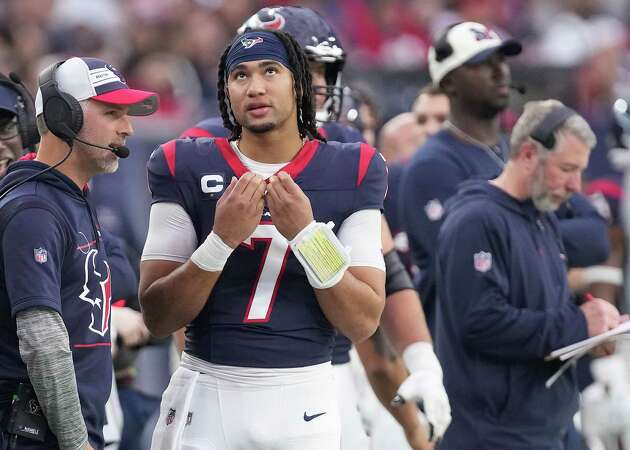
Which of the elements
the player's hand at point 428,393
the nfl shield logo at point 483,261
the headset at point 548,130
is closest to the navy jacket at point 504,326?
the nfl shield logo at point 483,261

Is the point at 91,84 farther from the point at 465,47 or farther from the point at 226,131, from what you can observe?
the point at 465,47

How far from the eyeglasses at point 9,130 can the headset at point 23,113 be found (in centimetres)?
2

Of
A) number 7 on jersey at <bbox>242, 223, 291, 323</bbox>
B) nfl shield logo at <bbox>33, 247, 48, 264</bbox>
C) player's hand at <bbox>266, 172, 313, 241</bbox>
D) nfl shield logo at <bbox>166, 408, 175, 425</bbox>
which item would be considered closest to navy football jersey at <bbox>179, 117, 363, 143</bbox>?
number 7 on jersey at <bbox>242, 223, 291, 323</bbox>

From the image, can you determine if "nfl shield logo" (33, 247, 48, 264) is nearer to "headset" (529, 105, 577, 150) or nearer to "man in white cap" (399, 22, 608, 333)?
"headset" (529, 105, 577, 150)

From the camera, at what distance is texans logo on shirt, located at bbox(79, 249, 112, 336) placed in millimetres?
3947

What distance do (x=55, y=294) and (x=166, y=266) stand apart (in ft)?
1.58

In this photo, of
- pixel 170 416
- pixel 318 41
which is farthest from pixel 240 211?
pixel 318 41

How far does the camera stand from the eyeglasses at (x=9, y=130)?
4.62 meters

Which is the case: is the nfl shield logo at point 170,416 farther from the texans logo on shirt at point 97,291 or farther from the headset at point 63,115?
the headset at point 63,115

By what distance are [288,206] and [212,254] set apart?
0.25 meters

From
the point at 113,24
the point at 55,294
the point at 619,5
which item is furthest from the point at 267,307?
the point at 619,5

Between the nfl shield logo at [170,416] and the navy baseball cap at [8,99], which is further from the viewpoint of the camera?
the navy baseball cap at [8,99]

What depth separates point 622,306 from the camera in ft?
26.3

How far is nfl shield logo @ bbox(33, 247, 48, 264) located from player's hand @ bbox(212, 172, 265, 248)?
0.49 meters
